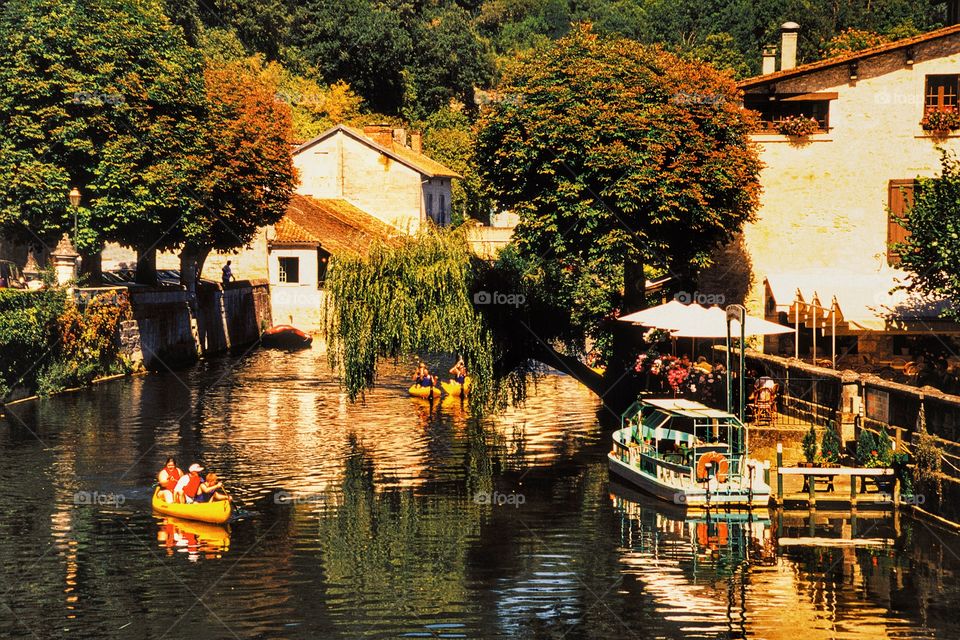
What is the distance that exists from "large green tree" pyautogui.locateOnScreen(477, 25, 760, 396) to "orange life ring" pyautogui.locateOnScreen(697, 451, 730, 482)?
12.5m

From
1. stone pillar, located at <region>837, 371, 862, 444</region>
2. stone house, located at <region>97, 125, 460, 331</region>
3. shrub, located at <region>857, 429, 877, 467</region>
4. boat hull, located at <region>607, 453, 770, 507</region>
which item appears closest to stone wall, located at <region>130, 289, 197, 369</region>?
stone house, located at <region>97, 125, 460, 331</region>

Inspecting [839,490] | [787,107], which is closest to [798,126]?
[787,107]

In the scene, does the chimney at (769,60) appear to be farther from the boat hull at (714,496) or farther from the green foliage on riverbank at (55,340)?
the green foliage on riverbank at (55,340)

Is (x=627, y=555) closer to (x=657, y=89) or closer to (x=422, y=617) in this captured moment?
(x=422, y=617)

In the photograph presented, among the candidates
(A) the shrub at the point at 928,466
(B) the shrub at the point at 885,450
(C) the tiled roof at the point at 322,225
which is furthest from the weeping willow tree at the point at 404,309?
(C) the tiled roof at the point at 322,225

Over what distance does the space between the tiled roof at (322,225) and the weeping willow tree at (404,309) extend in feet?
119

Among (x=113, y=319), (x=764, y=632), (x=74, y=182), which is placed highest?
(x=74, y=182)

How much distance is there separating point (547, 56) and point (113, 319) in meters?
24.5

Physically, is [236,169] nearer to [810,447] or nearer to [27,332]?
[27,332]

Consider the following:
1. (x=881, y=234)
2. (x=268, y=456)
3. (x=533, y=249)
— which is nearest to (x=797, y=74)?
(x=881, y=234)

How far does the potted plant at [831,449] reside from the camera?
35188mm

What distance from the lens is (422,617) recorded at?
25766 millimetres

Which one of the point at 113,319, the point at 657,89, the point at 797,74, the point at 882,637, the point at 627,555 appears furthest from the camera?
the point at 113,319

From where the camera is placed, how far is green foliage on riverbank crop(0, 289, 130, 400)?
51562mm
